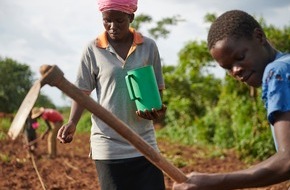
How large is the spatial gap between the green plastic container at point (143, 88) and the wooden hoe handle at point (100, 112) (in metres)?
0.84

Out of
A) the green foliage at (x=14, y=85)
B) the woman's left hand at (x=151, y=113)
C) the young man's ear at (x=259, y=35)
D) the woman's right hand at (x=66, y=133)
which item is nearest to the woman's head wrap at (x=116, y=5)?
the woman's left hand at (x=151, y=113)

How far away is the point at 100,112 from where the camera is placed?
1622 mm

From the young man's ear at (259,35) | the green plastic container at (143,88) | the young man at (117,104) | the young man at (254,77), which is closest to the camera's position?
the young man at (254,77)

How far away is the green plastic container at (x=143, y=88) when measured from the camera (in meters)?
2.47

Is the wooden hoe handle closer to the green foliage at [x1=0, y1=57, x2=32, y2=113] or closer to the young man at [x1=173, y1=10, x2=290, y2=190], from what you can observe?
the young man at [x1=173, y1=10, x2=290, y2=190]

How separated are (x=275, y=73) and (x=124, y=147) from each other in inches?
47.1

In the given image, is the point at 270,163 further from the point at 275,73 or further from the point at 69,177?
the point at 69,177

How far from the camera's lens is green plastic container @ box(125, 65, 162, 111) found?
2.47m

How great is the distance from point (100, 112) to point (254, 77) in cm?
55

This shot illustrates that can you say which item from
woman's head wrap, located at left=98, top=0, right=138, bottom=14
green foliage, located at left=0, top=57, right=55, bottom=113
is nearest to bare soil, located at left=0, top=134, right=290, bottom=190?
woman's head wrap, located at left=98, top=0, right=138, bottom=14

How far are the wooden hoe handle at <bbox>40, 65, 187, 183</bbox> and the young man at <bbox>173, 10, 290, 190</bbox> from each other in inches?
3.2

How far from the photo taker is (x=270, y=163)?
5.12 feet

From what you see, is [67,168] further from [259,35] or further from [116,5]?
[259,35]

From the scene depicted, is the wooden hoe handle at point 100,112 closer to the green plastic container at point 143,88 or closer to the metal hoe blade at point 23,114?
the metal hoe blade at point 23,114
